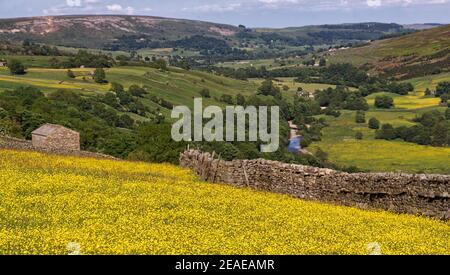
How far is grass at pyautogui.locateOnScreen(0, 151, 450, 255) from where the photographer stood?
15680 mm

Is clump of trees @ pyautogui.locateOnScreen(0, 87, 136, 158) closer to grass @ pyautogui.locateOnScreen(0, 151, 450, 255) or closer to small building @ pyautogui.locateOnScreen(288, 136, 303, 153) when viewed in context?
grass @ pyautogui.locateOnScreen(0, 151, 450, 255)

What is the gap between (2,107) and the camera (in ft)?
365

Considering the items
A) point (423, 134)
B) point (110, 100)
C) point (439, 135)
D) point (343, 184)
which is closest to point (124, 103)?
point (110, 100)

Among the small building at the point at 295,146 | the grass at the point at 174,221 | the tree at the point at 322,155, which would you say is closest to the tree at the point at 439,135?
the tree at the point at 322,155

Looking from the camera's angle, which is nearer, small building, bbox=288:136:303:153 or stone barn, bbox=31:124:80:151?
stone barn, bbox=31:124:80:151

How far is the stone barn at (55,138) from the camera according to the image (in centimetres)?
6331

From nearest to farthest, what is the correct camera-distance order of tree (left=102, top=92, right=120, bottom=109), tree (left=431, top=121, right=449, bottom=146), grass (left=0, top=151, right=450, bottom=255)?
1. grass (left=0, top=151, right=450, bottom=255)
2. tree (left=102, top=92, right=120, bottom=109)
3. tree (left=431, top=121, right=449, bottom=146)

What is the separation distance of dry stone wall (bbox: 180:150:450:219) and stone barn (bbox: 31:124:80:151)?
30.2 metres

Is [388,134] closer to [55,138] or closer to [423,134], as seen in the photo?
[423,134]

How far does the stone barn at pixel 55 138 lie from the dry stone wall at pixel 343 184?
3023cm

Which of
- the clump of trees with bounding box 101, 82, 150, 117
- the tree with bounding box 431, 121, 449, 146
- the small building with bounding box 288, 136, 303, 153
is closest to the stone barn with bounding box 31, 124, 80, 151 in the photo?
the small building with bounding box 288, 136, 303, 153

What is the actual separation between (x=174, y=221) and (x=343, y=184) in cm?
1251

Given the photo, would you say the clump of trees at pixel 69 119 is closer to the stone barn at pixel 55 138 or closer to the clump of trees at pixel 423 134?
the stone barn at pixel 55 138
